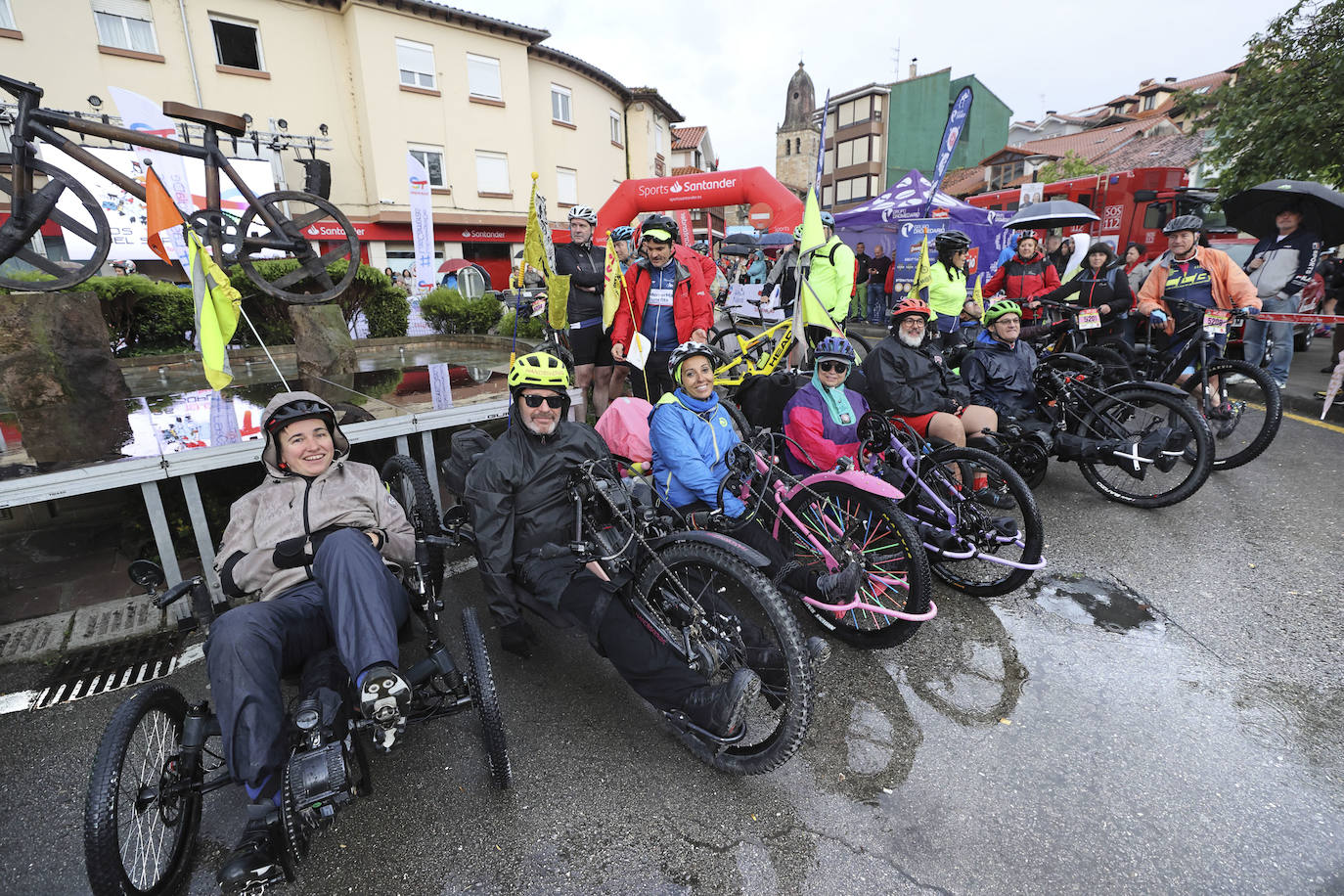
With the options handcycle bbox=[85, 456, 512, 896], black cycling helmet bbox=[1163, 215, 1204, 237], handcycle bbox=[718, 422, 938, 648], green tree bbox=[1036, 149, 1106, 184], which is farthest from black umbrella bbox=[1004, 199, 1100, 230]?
green tree bbox=[1036, 149, 1106, 184]

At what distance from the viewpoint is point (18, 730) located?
2674 millimetres

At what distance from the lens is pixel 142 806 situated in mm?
1891

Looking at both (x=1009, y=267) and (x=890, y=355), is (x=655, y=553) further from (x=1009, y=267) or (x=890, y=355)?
(x=1009, y=267)

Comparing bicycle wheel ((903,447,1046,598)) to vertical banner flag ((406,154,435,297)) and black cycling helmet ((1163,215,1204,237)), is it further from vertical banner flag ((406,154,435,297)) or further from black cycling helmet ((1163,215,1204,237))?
vertical banner flag ((406,154,435,297))

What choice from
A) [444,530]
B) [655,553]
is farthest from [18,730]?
[655,553]

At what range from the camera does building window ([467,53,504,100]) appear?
20.8 meters

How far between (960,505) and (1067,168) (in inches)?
1342

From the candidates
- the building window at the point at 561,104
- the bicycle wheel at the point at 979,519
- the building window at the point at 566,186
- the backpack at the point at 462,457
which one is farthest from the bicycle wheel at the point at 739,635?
the building window at the point at 561,104

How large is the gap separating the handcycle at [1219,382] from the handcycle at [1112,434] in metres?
0.63

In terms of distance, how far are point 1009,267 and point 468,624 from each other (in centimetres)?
698

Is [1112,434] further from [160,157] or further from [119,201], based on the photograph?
[119,201]

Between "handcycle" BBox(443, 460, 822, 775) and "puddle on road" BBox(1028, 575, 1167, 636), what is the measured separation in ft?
6.31

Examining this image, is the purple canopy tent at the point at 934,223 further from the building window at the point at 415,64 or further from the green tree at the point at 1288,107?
the building window at the point at 415,64

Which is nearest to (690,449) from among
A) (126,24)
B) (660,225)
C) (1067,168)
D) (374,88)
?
(660,225)
